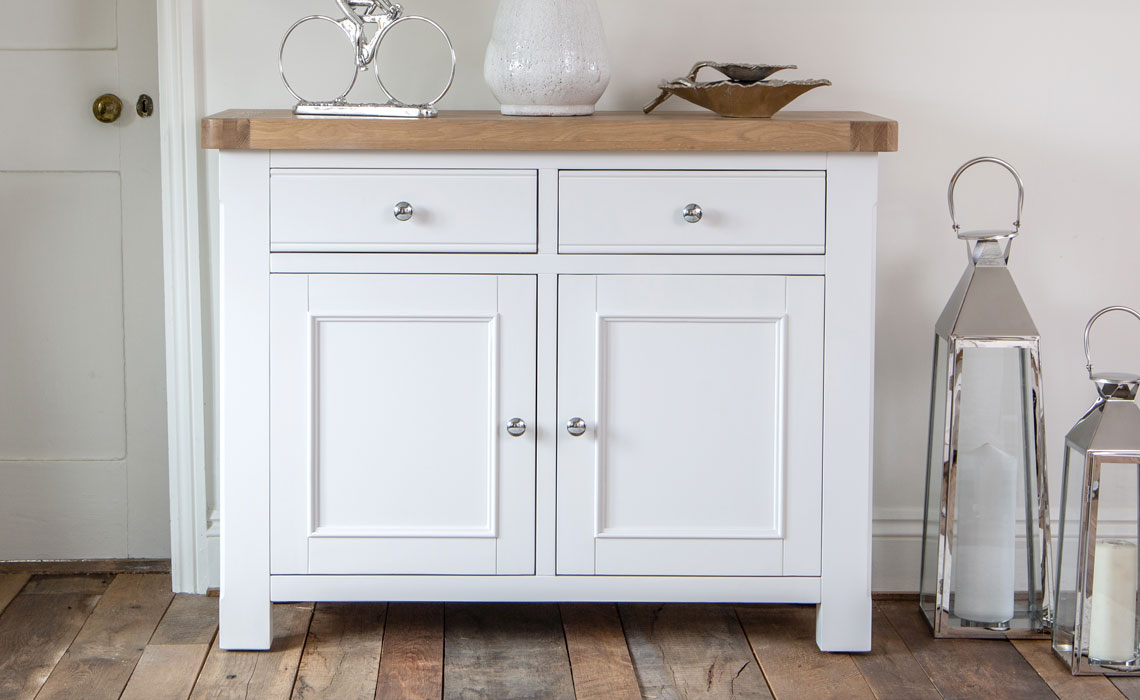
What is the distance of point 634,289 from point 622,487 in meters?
0.31

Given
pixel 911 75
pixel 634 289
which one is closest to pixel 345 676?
pixel 634 289

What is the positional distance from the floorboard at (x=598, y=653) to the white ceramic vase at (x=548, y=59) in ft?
2.83

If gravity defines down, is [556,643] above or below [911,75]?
below

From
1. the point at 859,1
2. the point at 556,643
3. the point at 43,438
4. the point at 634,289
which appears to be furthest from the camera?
the point at 43,438

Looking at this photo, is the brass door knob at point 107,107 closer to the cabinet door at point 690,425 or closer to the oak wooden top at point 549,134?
the oak wooden top at point 549,134

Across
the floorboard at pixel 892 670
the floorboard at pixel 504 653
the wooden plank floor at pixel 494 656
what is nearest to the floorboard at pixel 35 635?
the wooden plank floor at pixel 494 656

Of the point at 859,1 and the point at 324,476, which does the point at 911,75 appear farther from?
the point at 324,476

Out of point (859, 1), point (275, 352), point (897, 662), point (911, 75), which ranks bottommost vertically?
point (897, 662)

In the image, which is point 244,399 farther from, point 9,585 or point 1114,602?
point 1114,602

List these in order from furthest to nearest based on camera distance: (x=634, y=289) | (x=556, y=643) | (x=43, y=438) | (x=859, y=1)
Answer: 1. (x=43, y=438)
2. (x=859, y=1)
3. (x=556, y=643)
4. (x=634, y=289)

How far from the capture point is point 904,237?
2082 millimetres

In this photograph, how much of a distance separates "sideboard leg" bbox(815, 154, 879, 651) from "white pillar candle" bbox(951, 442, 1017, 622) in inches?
8.9

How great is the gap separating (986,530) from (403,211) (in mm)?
1097

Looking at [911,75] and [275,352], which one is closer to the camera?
[275,352]
